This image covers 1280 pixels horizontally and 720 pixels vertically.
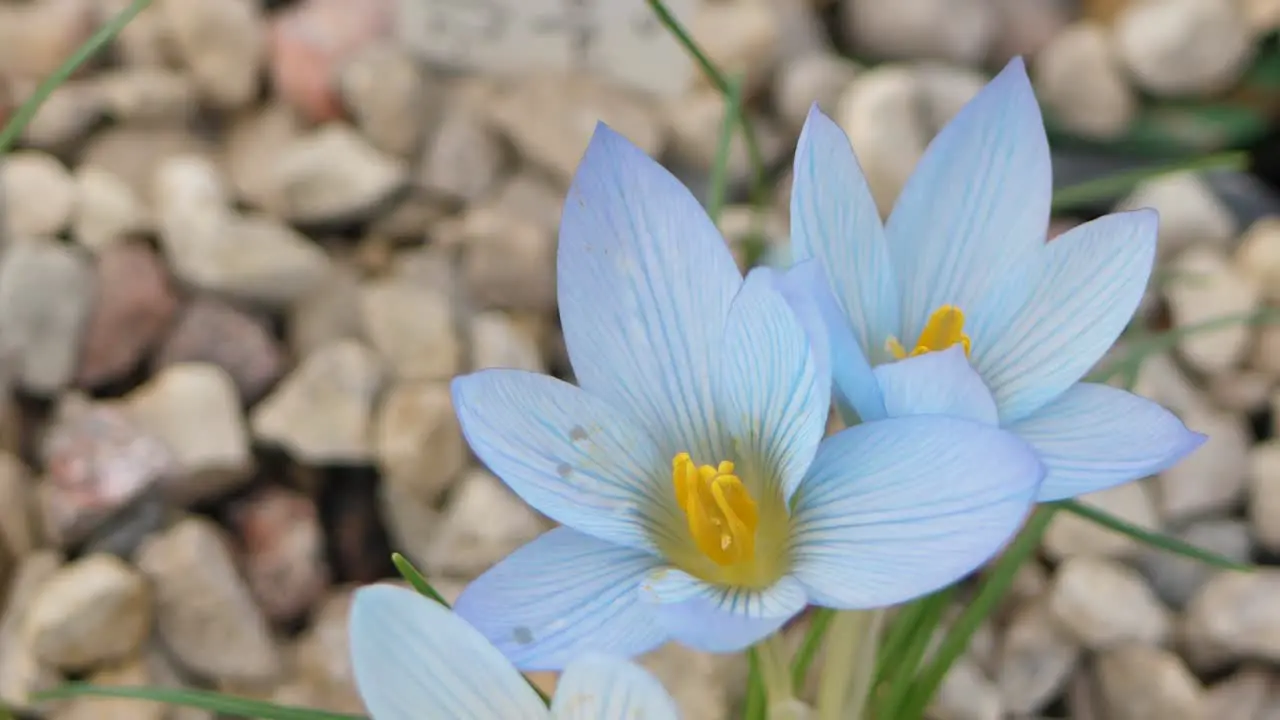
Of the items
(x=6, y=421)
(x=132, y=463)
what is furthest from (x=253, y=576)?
(x=6, y=421)

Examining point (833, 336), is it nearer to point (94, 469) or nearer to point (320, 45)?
point (94, 469)

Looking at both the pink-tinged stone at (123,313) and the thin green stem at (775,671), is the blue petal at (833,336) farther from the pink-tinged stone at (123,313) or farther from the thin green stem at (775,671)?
the pink-tinged stone at (123,313)

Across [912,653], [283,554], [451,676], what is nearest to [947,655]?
[912,653]

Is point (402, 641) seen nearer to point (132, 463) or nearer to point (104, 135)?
point (132, 463)

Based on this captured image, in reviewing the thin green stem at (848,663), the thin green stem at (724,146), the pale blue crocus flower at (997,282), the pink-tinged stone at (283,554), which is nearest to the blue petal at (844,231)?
the pale blue crocus flower at (997,282)

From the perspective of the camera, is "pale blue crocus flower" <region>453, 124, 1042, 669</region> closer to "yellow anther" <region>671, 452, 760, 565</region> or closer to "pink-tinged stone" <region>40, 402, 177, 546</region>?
"yellow anther" <region>671, 452, 760, 565</region>
